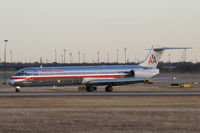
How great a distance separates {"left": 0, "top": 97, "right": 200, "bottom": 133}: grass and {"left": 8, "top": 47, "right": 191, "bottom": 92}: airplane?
47.7 feet

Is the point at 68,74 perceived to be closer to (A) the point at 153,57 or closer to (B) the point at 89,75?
(B) the point at 89,75

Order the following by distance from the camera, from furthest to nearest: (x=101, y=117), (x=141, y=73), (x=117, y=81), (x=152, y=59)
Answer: (x=152, y=59)
(x=141, y=73)
(x=117, y=81)
(x=101, y=117)

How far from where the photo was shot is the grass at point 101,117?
2038 cm

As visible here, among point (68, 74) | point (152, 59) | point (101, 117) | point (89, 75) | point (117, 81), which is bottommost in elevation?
point (101, 117)

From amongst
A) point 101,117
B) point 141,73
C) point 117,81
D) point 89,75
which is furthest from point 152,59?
point 101,117

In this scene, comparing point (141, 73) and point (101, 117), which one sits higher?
point (141, 73)

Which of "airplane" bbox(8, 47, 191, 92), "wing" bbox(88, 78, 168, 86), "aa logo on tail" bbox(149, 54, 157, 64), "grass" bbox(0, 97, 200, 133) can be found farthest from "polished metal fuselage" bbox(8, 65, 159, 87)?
"grass" bbox(0, 97, 200, 133)

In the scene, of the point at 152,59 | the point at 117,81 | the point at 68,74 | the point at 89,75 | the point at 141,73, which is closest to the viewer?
the point at 68,74

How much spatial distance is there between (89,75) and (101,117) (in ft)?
86.3

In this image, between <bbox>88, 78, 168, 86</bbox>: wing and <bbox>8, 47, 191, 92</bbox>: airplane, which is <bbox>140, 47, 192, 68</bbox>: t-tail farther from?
<bbox>88, 78, 168, 86</bbox>: wing

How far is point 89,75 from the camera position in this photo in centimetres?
5059

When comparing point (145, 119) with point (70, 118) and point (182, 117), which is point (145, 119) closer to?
point (182, 117)

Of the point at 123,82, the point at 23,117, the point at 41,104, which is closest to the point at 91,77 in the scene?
the point at 123,82

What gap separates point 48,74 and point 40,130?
2899cm
